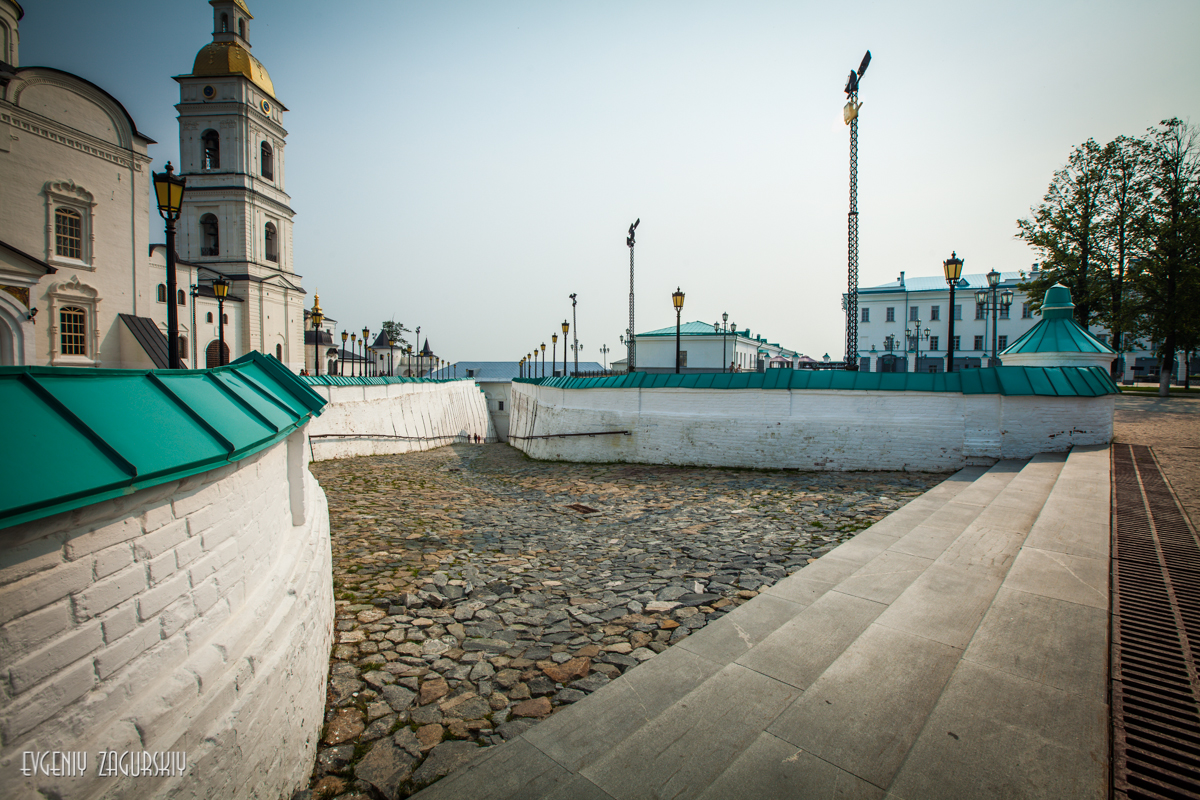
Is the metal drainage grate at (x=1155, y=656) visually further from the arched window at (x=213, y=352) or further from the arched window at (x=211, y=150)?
the arched window at (x=211, y=150)

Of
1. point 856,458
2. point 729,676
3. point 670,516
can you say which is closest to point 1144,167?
point 856,458

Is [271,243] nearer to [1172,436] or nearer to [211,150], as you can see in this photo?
[211,150]

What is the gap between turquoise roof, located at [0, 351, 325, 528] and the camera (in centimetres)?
144

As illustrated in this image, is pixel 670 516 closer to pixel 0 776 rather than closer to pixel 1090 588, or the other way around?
pixel 1090 588

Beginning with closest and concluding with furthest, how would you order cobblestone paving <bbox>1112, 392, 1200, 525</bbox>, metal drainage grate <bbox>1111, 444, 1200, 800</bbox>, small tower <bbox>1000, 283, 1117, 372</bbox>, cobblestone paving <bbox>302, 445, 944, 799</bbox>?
metal drainage grate <bbox>1111, 444, 1200, 800</bbox> < cobblestone paving <bbox>302, 445, 944, 799</bbox> < cobblestone paving <bbox>1112, 392, 1200, 525</bbox> < small tower <bbox>1000, 283, 1117, 372</bbox>

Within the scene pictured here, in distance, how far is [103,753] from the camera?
1.62 metres

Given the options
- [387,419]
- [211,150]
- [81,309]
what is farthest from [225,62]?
[387,419]

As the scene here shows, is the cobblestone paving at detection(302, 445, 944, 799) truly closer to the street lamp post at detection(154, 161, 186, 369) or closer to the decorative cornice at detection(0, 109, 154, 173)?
the street lamp post at detection(154, 161, 186, 369)

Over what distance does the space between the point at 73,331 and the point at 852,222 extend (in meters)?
27.6

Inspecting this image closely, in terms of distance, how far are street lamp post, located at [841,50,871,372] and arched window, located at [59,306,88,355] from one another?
26893 mm

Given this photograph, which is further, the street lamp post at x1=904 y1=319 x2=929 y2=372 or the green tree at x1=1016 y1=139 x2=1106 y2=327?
the street lamp post at x1=904 y1=319 x2=929 y2=372

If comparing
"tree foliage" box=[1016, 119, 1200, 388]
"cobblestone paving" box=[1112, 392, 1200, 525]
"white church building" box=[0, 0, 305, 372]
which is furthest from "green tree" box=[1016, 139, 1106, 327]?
"white church building" box=[0, 0, 305, 372]

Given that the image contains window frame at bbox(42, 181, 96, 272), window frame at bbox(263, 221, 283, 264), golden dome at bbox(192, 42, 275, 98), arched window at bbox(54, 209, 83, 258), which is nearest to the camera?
window frame at bbox(42, 181, 96, 272)

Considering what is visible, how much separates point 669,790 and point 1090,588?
150 inches
